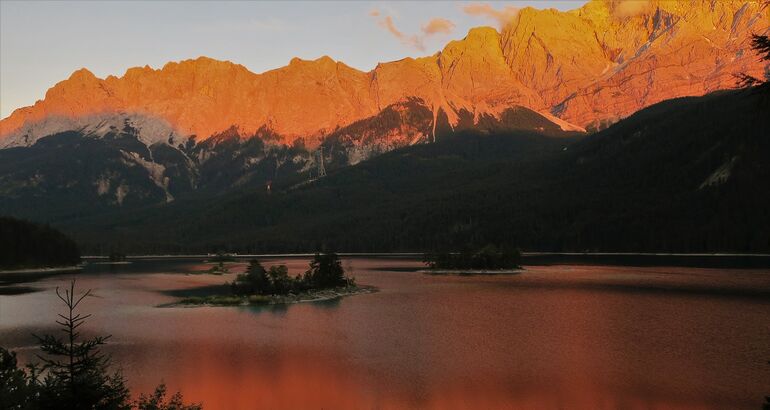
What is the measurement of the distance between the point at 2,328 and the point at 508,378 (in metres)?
72.0

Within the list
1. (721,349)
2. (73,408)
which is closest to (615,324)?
(721,349)

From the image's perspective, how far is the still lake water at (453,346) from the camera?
60.0 m

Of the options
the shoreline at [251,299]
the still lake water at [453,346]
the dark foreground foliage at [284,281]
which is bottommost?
the still lake water at [453,346]

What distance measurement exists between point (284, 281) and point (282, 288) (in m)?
2.82

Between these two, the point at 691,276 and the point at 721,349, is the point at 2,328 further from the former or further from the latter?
the point at 691,276

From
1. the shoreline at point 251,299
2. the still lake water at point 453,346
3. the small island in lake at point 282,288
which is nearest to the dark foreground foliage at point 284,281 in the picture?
the small island in lake at point 282,288

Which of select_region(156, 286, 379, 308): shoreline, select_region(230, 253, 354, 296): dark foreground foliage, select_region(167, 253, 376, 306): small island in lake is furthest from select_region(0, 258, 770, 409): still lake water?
select_region(230, 253, 354, 296): dark foreground foliage

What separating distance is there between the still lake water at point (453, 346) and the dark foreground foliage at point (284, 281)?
37.1 feet

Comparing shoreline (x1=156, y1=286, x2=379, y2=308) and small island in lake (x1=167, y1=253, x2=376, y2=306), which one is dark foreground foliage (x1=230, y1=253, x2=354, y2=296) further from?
shoreline (x1=156, y1=286, x2=379, y2=308)

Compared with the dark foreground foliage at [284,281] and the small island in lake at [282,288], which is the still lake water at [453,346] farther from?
the dark foreground foliage at [284,281]

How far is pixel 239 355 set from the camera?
79.6 meters

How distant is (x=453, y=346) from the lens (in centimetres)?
8288

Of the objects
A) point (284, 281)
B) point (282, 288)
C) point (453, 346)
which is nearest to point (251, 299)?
point (282, 288)

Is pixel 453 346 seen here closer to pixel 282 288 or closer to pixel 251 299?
pixel 251 299
